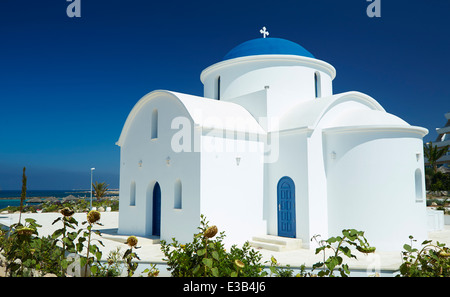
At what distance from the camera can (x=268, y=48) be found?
14438 millimetres

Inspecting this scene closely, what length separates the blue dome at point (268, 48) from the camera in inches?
566

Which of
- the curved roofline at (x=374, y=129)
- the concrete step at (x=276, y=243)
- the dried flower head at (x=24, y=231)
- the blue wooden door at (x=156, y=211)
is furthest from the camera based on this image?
the blue wooden door at (x=156, y=211)

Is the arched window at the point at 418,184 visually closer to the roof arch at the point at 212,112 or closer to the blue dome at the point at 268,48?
the roof arch at the point at 212,112

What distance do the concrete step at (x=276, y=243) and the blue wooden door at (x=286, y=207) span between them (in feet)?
1.16

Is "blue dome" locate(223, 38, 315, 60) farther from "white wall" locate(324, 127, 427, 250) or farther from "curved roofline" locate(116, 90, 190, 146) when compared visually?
"white wall" locate(324, 127, 427, 250)

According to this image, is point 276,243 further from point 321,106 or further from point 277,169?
point 321,106

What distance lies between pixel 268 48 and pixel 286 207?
6876 millimetres

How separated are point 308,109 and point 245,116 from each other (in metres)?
2.33

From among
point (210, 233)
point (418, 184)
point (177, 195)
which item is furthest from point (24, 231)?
point (418, 184)

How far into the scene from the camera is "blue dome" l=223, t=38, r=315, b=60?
14367 millimetres

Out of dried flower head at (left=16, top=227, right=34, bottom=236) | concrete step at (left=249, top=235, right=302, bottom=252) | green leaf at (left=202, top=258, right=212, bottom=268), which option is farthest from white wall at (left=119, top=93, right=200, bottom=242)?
green leaf at (left=202, top=258, right=212, bottom=268)

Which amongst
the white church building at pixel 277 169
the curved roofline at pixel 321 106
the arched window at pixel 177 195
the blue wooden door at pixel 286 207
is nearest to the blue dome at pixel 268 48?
the white church building at pixel 277 169

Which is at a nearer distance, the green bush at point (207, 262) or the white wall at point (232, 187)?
the green bush at point (207, 262)
